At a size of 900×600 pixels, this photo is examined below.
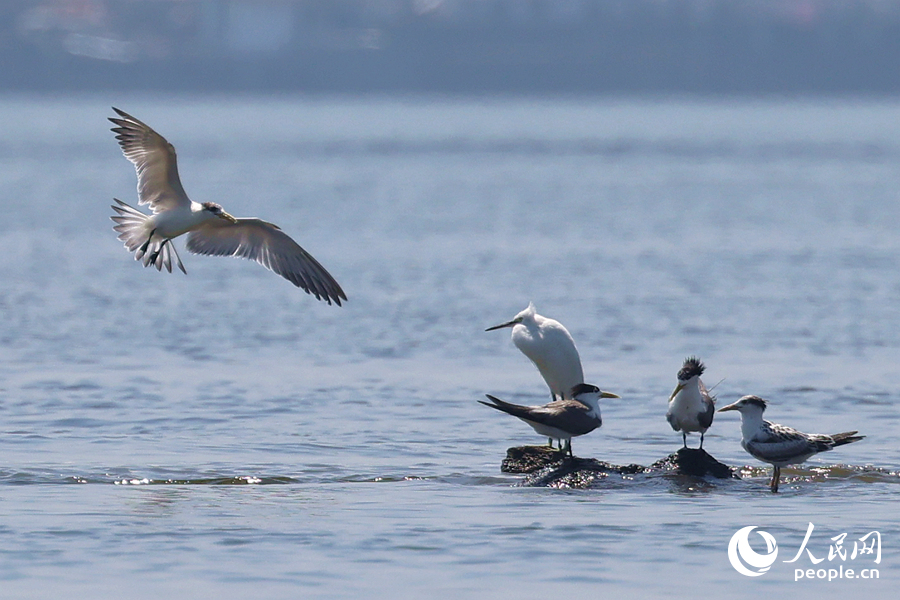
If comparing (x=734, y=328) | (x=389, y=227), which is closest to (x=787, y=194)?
(x=389, y=227)

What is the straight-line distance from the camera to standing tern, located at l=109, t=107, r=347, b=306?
15031 mm

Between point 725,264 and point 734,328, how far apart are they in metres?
9.27

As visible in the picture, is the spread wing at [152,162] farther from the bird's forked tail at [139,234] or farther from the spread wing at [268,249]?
the spread wing at [268,249]

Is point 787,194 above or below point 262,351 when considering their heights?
above

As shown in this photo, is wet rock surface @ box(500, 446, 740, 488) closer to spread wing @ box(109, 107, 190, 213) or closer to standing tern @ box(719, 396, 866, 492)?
standing tern @ box(719, 396, 866, 492)

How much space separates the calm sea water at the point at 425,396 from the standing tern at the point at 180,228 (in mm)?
1633

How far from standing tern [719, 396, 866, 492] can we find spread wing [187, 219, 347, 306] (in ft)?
13.4

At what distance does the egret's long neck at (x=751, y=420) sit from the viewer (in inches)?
519

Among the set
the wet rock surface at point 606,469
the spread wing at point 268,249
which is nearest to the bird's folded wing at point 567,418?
the wet rock surface at point 606,469

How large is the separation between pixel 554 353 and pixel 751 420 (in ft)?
7.76

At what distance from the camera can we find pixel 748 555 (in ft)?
37.2

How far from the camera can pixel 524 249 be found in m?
36.2

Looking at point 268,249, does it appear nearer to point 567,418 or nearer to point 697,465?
point 567,418

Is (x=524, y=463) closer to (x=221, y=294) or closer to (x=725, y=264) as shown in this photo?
(x=221, y=294)
